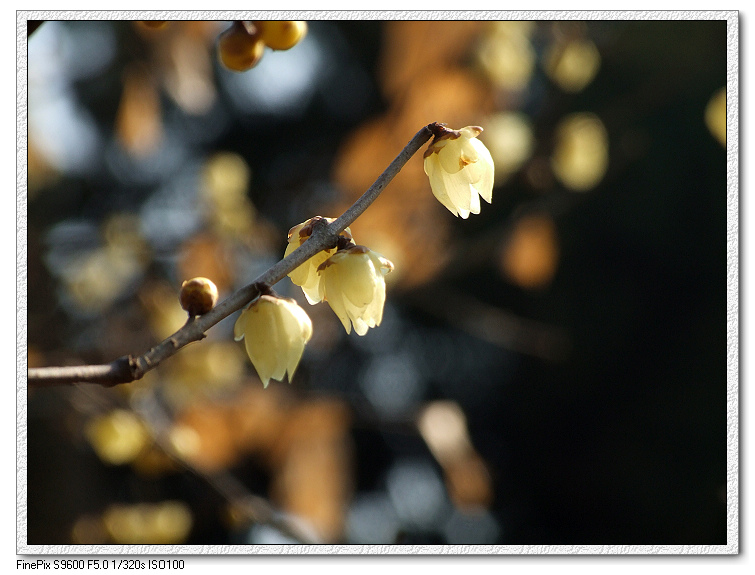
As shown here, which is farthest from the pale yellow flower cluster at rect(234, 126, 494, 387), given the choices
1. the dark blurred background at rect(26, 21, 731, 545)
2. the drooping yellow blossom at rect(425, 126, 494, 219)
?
the dark blurred background at rect(26, 21, 731, 545)

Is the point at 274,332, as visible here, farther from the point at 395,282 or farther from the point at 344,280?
the point at 395,282

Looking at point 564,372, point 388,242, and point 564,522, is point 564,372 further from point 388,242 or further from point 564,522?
point 388,242

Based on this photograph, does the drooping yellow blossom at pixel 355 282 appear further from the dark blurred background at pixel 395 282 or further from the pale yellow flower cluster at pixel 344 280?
the dark blurred background at pixel 395 282

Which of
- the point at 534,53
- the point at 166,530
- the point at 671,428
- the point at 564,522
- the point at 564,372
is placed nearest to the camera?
the point at 166,530

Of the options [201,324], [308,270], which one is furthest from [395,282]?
[201,324]

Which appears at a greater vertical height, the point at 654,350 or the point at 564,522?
the point at 654,350

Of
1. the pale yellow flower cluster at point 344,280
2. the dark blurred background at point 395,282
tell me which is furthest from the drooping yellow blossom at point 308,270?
the dark blurred background at point 395,282
